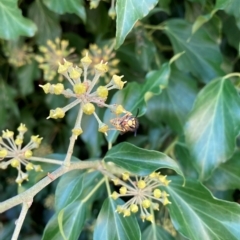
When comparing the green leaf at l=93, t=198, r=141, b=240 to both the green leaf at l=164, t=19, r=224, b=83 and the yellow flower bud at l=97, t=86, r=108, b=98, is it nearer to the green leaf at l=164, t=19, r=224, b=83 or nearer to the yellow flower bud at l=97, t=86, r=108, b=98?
the yellow flower bud at l=97, t=86, r=108, b=98

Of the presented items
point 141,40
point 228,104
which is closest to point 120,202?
point 228,104

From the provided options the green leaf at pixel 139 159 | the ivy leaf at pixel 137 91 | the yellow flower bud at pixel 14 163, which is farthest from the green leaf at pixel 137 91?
the yellow flower bud at pixel 14 163

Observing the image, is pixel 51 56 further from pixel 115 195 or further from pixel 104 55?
pixel 115 195

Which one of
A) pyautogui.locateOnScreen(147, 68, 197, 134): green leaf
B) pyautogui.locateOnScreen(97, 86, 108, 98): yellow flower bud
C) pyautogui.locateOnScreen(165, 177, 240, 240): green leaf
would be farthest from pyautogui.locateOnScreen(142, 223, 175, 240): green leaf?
pyautogui.locateOnScreen(97, 86, 108, 98): yellow flower bud

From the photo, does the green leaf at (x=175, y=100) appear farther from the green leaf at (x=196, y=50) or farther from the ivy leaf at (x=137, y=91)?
the ivy leaf at (x=137, y=91)

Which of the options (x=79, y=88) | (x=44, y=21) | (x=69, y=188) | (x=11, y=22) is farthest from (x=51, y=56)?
(x=79, y=88)
